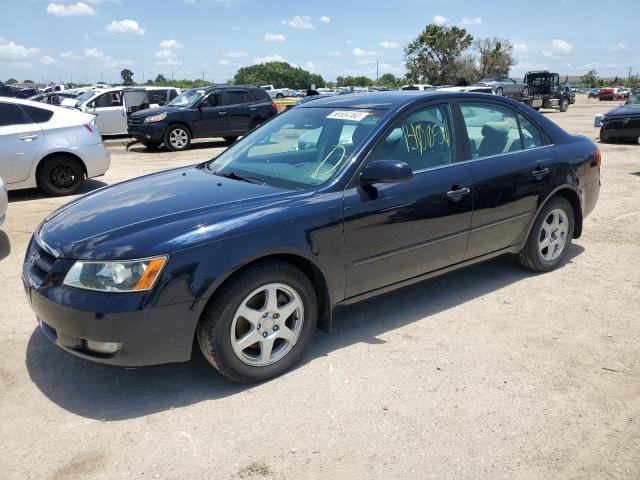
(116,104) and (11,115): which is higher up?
(116,104)

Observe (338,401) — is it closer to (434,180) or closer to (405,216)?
(405,216)

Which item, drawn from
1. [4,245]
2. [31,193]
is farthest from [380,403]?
[31,193]

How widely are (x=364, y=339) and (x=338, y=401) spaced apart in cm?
76

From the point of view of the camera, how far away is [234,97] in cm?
1529

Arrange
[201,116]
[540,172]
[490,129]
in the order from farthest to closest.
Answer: [201,116], [540,172], [490,129]

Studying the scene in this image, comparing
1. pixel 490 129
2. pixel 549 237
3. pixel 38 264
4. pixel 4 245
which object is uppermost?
pixel 490 129

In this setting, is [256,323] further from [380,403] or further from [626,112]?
[626,112]

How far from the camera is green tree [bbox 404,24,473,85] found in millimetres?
64500

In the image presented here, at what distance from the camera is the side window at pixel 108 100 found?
16.9 m

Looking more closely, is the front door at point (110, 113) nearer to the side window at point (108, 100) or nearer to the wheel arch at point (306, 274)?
the side window at point (108, 100)

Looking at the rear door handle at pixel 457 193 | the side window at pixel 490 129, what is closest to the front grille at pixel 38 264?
the rear door handle at pixel 457 193

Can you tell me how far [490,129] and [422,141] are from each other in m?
0.81

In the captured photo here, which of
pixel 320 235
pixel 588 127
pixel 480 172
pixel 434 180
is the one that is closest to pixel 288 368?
pixel 320 235

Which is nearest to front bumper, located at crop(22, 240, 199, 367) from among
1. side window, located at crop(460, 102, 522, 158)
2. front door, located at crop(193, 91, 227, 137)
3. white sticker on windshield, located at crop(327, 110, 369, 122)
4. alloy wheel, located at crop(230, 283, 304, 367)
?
alloy wheel, located at crop(230, 283, 304, 367)
